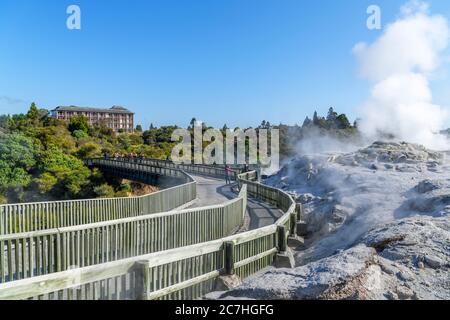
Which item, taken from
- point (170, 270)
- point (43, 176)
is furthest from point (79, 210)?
point (43, 176)

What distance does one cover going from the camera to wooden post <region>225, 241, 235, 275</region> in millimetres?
7188

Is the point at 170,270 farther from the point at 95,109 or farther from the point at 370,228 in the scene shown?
the point at 95,109

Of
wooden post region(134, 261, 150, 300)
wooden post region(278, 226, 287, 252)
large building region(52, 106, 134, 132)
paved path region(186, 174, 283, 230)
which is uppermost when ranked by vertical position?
large building region(52, 106, 134, 132)

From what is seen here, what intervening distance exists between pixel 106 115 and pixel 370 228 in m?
162

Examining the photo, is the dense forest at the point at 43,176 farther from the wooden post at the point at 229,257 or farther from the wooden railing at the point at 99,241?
the wooden post at the point at 229,257

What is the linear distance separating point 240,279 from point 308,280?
72.6 inches

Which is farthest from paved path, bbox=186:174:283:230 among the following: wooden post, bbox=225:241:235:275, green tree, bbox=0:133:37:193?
green tree, bbox=0:133:37:193

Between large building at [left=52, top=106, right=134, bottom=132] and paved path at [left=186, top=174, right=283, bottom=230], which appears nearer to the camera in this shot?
paved path at [left=186, top=174, right=283, bottom=230]

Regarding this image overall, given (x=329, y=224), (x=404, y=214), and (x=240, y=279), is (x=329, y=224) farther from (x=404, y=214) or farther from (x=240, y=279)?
(x=240, y=279)

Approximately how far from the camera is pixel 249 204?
730 inches

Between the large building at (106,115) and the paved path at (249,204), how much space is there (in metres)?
131

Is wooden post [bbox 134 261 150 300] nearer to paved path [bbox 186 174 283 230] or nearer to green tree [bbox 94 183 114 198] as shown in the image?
paved path [bbox 186 174 283 230]

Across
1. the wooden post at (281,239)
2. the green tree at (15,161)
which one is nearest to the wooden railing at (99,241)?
the wooden post at (281,239)
